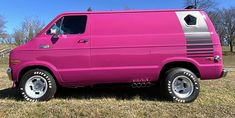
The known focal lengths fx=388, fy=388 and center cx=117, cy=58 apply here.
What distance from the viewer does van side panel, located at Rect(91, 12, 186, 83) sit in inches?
311

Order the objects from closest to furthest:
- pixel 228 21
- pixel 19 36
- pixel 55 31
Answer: pixel 55 31
pixel 19 36
pixel 228 21

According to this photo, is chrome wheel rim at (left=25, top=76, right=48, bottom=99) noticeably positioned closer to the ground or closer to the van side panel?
the ground

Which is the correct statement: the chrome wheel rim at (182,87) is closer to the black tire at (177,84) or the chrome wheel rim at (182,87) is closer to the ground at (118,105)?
the black tire at (177,84)

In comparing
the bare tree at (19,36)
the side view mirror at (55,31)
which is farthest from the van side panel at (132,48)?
the bare tree at (19,36)

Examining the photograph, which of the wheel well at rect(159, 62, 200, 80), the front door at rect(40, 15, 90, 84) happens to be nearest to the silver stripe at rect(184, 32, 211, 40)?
the wheel well at rect(159, 62, 200, 80)

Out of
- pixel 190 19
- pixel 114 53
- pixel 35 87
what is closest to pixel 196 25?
pixel 190 19

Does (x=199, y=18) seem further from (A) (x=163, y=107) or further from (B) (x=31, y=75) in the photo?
(B) (x=31, y=75)

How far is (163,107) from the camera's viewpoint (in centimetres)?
732

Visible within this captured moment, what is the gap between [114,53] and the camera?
310 inches

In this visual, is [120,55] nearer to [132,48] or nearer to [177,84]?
[132,48]

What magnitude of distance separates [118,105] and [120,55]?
1.05m

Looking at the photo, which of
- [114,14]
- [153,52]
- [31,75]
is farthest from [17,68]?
[153,52]

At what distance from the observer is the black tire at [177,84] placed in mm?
7867

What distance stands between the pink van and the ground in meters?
0.40
